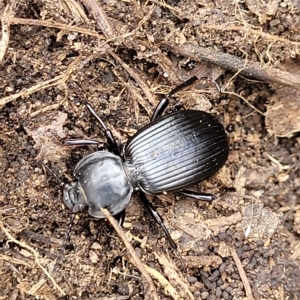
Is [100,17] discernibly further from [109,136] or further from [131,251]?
[131,251]

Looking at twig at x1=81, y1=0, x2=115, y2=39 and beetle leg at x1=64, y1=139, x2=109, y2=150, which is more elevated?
twig at x1=81, y1=0, x2=115, y2=39

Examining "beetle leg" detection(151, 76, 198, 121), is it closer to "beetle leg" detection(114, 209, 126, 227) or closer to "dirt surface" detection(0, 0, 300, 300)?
"dirt surface" detection(0, 0, 300, 300)

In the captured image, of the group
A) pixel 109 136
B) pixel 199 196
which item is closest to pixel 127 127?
pixel 109 136

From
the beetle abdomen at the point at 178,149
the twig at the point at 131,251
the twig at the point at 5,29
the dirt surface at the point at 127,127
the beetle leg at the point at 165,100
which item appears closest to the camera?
the twig at the point at 131,251

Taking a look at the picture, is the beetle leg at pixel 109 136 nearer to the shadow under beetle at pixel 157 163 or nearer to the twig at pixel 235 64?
the shadow under beetle at pixel 157 163

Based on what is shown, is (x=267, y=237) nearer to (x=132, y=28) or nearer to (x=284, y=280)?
(x=284, y=280)

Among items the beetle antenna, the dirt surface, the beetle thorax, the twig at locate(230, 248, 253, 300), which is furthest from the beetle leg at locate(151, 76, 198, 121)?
the twig at locate(230, 248, 253, 300)

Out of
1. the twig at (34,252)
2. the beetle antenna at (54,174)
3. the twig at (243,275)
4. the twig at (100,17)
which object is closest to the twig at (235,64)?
the twig at (100,17)

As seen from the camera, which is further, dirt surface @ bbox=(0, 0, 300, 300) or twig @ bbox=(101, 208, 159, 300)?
dirt surface @ bbox=(0, 0, 300, 300)
